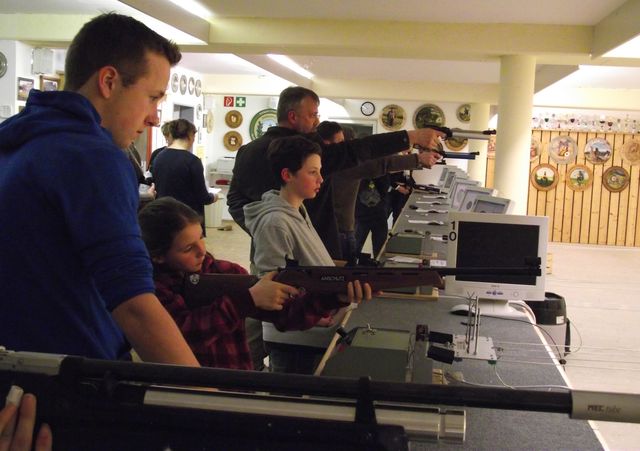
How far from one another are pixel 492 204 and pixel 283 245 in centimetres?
178

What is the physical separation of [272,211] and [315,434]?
194cm

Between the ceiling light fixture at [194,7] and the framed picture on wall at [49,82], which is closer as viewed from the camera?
the ceiling light fixture at [194,7]

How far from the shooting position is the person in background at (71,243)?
38.4 inches

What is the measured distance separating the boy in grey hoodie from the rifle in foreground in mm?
1715

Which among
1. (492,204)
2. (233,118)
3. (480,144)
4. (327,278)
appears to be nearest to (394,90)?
(480,144)

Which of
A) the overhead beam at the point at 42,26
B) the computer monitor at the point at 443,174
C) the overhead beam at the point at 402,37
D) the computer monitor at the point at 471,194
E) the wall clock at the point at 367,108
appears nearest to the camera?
the computer monitor at the point at 471,194

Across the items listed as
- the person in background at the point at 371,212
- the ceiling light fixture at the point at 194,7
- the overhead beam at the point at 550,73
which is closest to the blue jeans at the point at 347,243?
the person in background at the point at 371,212

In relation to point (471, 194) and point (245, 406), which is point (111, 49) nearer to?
point (245, 406)

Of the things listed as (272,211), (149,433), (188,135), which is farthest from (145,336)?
(188,135)

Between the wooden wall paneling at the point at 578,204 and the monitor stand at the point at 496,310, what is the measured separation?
36.0 feet

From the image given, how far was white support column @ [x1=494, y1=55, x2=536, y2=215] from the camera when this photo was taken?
263 inches

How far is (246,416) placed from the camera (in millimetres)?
722

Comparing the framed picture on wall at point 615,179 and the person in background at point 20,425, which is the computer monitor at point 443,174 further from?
the person in background at point 20,425

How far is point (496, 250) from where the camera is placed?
2.86 meters
